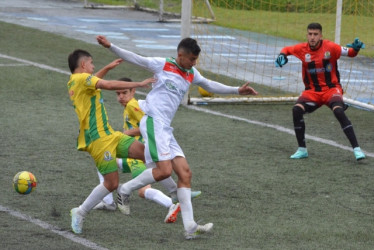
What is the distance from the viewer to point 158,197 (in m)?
7.94

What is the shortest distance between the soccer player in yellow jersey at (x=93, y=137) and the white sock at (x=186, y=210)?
60cm

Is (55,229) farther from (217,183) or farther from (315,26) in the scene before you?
(315,26)

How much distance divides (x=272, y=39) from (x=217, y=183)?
38.4 feet

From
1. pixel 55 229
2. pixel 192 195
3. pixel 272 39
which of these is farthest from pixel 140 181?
pixel 272 39

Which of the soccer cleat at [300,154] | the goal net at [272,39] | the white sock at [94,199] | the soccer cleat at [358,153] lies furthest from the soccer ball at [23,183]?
the goal net at [272,39]

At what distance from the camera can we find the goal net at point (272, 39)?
1527cm

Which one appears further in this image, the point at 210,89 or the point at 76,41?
the point at 76,41

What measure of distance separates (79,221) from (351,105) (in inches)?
315

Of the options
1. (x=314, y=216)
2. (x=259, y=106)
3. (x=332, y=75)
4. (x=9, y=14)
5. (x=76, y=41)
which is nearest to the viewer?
(x=314, y=216)

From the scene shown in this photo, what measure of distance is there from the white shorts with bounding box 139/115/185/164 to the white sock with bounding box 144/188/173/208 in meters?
0.49

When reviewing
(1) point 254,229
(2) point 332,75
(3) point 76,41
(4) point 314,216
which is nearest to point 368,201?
(4) point 314,216

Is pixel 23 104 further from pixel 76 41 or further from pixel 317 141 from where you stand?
pixel 76 41

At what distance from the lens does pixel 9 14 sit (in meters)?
23.0

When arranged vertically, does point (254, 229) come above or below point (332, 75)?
below
